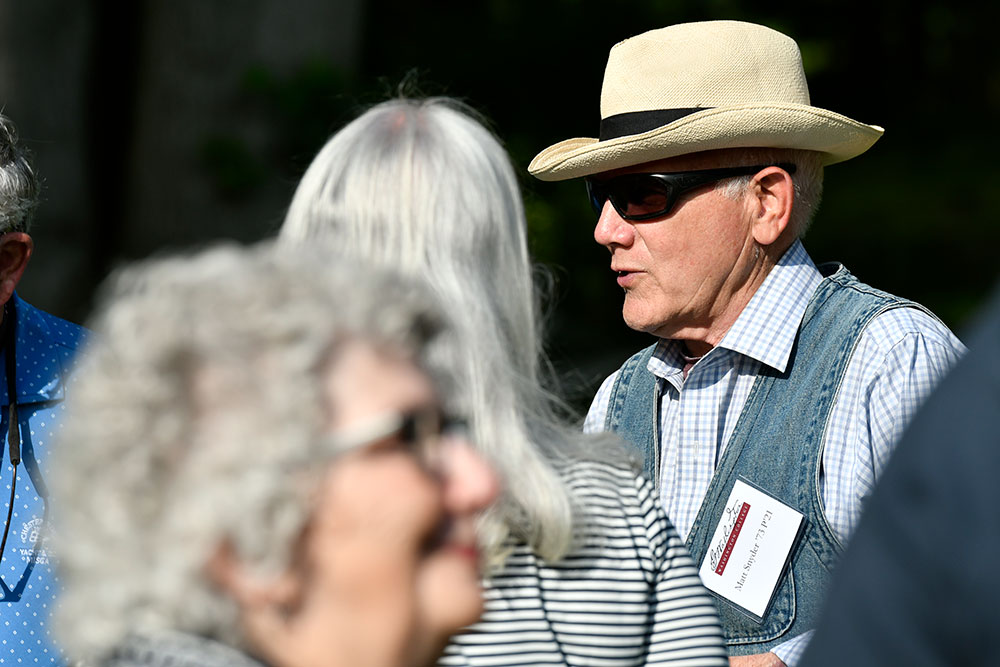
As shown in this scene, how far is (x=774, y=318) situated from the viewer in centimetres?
259

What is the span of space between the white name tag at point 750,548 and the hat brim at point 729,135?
0.77m

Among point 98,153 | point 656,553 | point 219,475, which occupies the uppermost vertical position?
point 219,475

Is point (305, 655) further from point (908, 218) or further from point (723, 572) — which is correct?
point (908, 218)

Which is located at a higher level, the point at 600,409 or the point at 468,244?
the point at 468,244

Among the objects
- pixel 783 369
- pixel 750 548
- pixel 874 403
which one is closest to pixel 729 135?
pixel 783 369

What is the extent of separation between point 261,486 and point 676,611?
33.0 inches

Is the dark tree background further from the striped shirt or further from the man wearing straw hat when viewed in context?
the striped shirt

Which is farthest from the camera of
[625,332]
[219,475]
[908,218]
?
[908,218]

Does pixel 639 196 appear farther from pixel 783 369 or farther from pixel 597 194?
pixel 783 369

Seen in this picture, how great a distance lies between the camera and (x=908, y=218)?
1080 centimetres

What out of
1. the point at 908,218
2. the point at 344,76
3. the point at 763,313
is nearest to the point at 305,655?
the point at 763,313

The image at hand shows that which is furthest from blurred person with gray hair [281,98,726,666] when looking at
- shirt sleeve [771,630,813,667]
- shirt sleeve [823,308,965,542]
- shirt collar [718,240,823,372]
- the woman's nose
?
shirt collar [718,240,823,372]

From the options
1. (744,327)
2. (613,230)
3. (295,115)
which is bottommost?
(295,115)

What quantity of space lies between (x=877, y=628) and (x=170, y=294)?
733 millimetres
